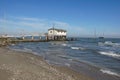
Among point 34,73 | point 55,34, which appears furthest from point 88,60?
point 55,34

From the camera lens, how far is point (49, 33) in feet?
250

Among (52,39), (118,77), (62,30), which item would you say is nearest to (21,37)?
(52,39)

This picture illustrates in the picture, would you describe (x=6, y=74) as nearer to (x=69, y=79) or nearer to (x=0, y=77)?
(x=0, y=77)

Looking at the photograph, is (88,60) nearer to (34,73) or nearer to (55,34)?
(34,73)

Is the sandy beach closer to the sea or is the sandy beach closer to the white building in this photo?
the sea

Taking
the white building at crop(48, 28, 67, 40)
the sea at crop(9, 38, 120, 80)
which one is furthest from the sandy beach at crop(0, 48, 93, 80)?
the white building at crop(48, 28, 67, 40)

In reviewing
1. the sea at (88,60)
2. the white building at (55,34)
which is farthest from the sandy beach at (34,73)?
the white building at (55,34)

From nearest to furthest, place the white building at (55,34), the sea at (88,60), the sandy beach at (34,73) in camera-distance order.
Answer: the sandy beach at (34,73) → the sea at (88,60) → the white building at (55,34)

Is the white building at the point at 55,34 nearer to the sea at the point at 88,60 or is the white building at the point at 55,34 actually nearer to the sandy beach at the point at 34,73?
the sea at the point at 88,60

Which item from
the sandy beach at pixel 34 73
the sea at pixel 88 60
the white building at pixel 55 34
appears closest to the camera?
the sandy beach at pixel 34 73

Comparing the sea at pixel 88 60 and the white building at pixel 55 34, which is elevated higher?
the white building at pixel 55 34

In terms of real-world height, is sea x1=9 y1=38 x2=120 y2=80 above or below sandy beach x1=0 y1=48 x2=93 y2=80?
below

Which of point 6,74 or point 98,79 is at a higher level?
point 6,74

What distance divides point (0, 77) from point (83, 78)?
503 centimetres
